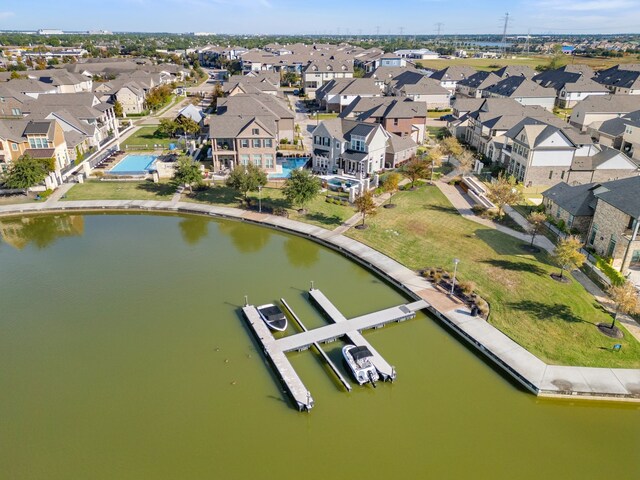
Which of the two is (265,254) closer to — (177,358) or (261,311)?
(261,311)

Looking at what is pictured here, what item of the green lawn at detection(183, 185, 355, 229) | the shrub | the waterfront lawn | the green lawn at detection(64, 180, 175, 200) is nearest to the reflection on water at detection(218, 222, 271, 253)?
the green lawn at detection(183, 185, 355, 229)

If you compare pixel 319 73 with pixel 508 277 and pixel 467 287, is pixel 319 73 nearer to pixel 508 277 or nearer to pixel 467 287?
pixel 508 277

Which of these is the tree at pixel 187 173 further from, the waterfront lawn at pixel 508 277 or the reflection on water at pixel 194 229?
the waterfront lawn at pixel 508 277

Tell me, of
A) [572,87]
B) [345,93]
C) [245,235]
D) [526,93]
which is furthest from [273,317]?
[572,87]

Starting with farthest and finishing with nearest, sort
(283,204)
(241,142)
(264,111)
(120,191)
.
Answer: (264,111), (241,142), (120,191), (283,204)

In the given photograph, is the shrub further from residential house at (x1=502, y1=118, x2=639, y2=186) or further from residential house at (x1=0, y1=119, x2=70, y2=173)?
residential house at (x1=0, y1=119, x2=70, y2=173)

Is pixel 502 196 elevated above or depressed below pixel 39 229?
above

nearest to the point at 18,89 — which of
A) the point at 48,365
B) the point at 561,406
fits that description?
the point at 48,365

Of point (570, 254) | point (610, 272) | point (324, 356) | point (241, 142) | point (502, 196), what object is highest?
point (241, 142)
